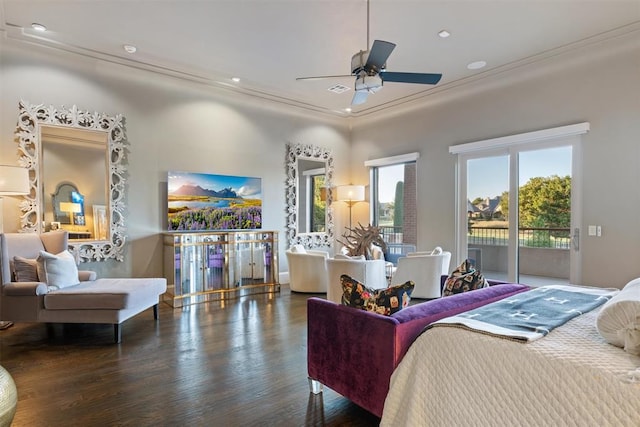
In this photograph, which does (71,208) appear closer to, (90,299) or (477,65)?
(90,299)

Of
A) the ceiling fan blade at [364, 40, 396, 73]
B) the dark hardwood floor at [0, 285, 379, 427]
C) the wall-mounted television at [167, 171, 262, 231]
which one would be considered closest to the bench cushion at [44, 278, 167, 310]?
the dark hardwood floor at [0, 285, 379, 427]

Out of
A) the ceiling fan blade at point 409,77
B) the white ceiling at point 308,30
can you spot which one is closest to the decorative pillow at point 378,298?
the ceiling fan blade at point 409,77

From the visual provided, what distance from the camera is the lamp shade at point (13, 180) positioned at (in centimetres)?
377

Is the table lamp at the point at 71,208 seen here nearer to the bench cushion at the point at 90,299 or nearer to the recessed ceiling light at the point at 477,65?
the bench cushion at the point at 90,299

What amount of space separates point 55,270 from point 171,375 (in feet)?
6.35

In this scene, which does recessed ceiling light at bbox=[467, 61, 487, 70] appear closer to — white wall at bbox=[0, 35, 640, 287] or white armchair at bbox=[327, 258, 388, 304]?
white wall at bbox=[0, 35, 640, 287]

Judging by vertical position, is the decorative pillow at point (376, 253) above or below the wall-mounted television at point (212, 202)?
below

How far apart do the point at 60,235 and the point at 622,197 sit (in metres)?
6.62

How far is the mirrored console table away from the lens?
16.6ft

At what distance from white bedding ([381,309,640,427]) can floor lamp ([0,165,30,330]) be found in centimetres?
419

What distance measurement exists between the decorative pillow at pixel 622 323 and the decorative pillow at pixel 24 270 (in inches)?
186

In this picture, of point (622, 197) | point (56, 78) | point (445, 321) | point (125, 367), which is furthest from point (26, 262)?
point (622, 197)

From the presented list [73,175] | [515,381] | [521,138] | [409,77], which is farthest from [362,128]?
[515,381]

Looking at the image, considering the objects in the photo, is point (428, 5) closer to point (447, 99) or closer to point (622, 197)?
point (447, 99)
